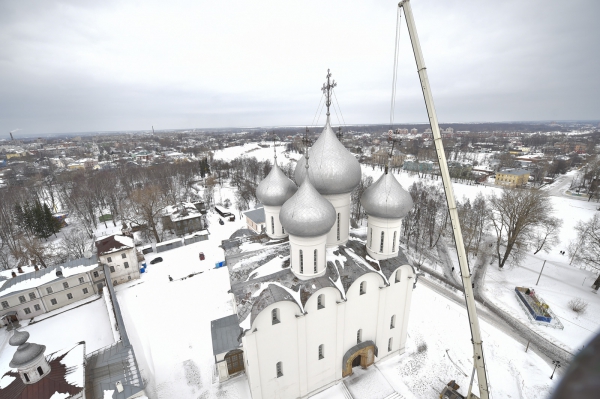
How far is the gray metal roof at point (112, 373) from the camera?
1238 cm

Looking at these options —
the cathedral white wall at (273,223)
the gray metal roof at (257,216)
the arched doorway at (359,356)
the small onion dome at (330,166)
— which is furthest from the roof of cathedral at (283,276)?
the gray metal roof at (257,216)

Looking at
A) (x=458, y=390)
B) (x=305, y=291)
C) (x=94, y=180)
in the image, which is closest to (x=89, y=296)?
(x=305, y=291)

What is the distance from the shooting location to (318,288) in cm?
1345

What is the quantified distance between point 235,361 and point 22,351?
379 inches

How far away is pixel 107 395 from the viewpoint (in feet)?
39.9

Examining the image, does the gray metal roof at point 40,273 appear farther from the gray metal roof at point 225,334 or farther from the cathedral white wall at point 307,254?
the cathedral white wall at point 307,254

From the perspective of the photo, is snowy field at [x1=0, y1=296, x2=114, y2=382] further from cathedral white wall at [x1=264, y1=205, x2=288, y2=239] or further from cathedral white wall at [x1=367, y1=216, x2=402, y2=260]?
cathedral white wall at [x1=367, y1=216, x2=402, y2=260]

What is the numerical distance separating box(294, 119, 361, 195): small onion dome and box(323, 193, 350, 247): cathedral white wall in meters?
0.65

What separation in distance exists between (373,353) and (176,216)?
3158 cm

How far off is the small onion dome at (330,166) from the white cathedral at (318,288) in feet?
0.18

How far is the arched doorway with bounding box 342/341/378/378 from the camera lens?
50.1 feet

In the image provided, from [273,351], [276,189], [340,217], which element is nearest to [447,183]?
[340,217]

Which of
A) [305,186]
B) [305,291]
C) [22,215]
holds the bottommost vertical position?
[22,215]

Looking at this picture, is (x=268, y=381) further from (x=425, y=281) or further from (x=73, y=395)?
(x=425, y=281)
